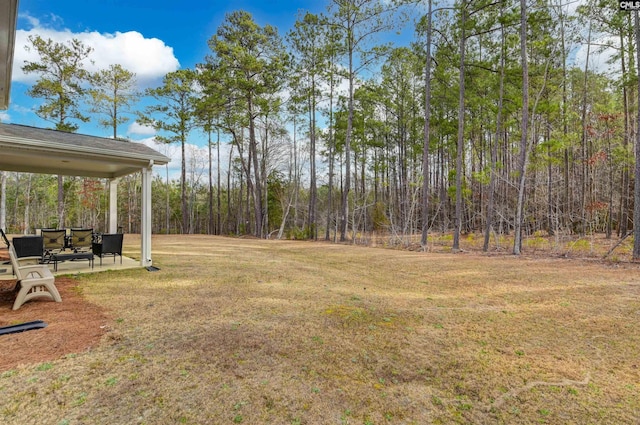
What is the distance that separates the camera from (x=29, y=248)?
21.2 ft

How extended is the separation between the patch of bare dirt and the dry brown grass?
159mm

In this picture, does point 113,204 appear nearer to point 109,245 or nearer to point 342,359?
point 109,245

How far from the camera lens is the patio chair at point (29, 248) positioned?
6.32 m

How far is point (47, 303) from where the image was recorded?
14.4 ft

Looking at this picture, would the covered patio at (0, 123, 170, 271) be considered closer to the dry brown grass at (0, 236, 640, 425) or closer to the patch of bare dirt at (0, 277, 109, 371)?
the dry brown grass at (0, 236, 640, 425)

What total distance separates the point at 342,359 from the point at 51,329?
3119 mm

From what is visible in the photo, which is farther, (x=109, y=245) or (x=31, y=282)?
(x=109, y=245)

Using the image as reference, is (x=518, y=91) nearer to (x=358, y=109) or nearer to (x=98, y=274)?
(x=358, y=109)

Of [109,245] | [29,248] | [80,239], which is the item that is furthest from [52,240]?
[109,245]

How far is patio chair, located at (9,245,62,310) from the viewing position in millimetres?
4188

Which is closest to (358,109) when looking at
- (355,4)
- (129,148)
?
(355,4)

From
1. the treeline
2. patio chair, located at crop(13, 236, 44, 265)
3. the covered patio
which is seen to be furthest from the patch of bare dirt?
the treeline

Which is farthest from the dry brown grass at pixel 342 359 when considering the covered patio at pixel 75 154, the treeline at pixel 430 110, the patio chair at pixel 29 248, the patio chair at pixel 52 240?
the treeline at pixel 430 110

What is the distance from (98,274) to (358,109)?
1610 centimetres
